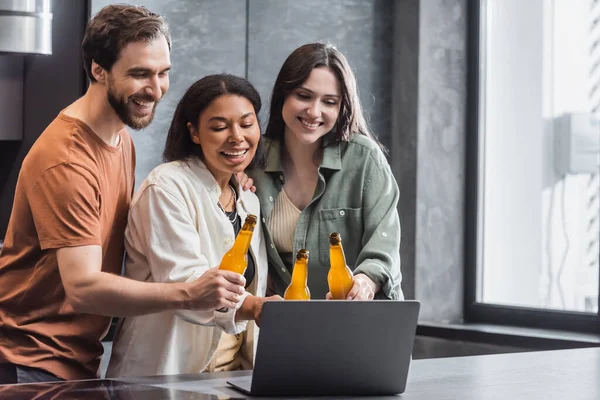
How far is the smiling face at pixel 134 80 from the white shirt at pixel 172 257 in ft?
0.47

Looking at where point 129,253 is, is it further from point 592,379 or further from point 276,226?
point 592,379

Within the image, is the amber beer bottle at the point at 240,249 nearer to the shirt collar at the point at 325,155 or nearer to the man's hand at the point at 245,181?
the man's hand at the point at 245,181

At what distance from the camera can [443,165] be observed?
409cm

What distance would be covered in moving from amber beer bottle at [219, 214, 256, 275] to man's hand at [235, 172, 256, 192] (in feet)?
1.80

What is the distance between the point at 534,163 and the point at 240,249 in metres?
2.61

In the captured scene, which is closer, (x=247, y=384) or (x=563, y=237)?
(x=247, y=384)

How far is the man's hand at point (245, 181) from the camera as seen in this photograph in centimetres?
234

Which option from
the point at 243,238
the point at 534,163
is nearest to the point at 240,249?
the point at 243,238

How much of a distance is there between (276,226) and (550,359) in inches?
28.5

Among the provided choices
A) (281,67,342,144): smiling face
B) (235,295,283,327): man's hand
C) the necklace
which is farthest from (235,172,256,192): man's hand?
(235,295,283,327): man's hand

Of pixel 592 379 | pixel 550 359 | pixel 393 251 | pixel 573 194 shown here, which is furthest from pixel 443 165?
pixel 592 379

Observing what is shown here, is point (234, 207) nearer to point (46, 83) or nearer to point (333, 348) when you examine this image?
point (333, 348)

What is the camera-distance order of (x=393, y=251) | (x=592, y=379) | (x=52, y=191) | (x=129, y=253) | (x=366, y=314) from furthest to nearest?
(x=393, y=251)
(x=129, y=253)
(x=52, y=191)
(x=592, y=379)
(x=366, y=314)

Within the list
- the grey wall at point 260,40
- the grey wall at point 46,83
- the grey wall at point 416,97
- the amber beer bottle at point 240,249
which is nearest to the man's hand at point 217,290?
the amber beer bottle at point 240,249
